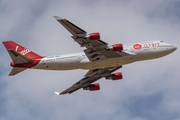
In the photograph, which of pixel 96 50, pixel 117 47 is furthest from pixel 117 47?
pixel 96 50

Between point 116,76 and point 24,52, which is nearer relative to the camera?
point 24,52

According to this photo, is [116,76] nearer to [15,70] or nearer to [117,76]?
[117,76]

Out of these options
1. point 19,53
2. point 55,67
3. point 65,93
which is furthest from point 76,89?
point 19,53

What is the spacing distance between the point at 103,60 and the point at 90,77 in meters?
11.2

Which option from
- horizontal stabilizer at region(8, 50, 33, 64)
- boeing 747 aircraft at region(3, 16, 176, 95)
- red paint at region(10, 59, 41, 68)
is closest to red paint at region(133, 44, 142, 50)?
boeing 747 aircraft at region(3, 16, 176, 95)

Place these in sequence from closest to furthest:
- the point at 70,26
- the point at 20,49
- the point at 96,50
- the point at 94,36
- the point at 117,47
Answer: the point at 70,26
the point at 94,36
the point at 117,47
the point at 96,50
the point at 20,49

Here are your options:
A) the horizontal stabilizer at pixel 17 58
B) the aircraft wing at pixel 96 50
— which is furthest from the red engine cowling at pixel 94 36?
the horizontal stabilizer at pixel 17 58

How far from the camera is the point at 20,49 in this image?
86062 millimetres

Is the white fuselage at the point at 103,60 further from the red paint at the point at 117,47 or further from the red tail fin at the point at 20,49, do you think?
the red tail fin at the point at 20,49

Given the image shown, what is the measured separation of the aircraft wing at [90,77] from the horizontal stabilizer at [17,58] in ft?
48.7

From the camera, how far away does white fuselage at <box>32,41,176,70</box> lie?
8194cm

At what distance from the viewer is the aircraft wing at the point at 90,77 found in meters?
90.6

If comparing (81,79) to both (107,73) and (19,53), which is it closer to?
(107,73)

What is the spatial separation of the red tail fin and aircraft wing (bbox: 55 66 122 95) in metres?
12.4
